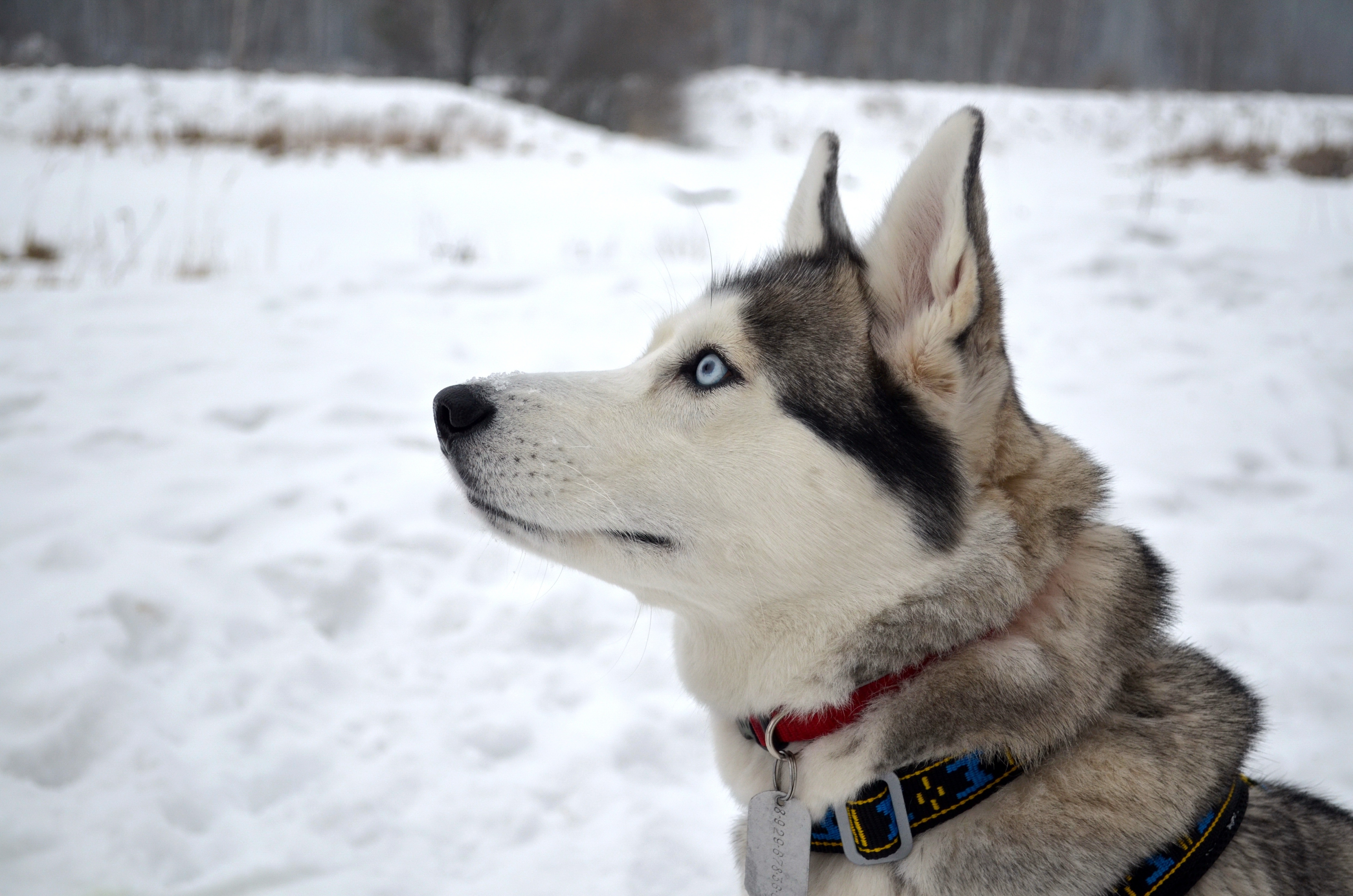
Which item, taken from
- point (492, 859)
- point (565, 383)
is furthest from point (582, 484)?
point (492, 859)

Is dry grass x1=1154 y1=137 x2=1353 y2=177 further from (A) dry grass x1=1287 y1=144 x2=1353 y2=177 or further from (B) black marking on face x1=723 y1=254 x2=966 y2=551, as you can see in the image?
(B) black marking on face x1=723 y1=254 x2=966 y2=551

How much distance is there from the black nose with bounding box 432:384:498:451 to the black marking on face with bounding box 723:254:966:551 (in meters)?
0.63

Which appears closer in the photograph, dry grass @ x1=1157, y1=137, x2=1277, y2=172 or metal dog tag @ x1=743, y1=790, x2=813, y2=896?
metal dog tag @ x1=743, y1=790, x2=813, y2=896

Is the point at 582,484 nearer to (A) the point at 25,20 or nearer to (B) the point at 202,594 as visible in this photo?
(B) the point at 202,594

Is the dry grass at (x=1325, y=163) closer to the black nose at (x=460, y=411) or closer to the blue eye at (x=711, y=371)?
the blue eye at (x=711, y=371)

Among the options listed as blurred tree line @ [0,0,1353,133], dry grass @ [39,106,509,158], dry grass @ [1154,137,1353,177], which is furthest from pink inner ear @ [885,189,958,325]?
blurred tree line @ [0,0,1353,133]

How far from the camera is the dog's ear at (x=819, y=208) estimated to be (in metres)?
2.07

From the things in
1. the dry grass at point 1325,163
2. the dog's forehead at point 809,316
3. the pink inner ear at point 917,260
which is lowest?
the dog's forehead at point 809,316

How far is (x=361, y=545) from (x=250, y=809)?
138 cm

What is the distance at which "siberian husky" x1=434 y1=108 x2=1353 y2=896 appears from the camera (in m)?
1.44

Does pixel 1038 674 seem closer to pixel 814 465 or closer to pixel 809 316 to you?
pixel 814 465

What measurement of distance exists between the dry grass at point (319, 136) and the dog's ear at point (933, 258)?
43.5 feet

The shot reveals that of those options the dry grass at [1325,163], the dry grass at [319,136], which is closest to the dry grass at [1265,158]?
the dry grass at [1325,163]

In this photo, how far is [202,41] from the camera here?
43.4m
